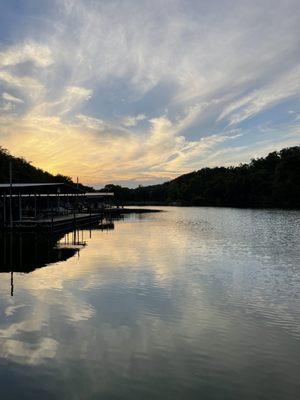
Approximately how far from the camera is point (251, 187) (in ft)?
454

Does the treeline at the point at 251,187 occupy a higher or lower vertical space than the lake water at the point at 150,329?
higher

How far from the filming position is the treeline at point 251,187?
116 meters

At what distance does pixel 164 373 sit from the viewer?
786 cm

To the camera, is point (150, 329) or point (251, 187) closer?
point (150, 329)

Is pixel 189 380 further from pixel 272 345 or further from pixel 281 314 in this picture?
pixel 281 314

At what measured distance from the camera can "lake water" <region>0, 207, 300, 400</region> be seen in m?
7.41

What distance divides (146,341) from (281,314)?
182 inches

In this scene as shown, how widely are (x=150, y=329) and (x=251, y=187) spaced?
5231 inches

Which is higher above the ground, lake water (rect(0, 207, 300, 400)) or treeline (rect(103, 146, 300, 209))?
treeline (rect(103, 146, 300, 209))

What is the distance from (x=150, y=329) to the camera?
34.3ft

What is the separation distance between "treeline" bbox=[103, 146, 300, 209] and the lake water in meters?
100.0

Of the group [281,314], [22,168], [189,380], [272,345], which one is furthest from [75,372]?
[22,168]

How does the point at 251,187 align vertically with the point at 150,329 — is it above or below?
above

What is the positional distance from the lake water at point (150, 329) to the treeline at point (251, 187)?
328ft
